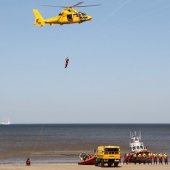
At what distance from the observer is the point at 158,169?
47.3 m

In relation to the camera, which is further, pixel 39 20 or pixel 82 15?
pixel 39 20

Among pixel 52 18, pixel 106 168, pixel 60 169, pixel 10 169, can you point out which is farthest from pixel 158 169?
pixel 52 18

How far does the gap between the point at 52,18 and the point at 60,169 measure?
49.7 feet

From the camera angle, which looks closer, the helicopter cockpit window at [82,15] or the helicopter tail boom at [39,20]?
the helicopter cockpit window at [82,15]

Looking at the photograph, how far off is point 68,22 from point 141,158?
21554 millimetres

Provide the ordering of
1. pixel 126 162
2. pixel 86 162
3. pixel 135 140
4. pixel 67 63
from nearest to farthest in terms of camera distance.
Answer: pixel 67 63 → pixel 86 162 → pixel 126 162 → pixel 135 140

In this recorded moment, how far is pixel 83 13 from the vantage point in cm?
4841

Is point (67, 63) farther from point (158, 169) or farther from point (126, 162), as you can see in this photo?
point (126, 162)

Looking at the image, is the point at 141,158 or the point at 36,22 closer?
the point at 36,22

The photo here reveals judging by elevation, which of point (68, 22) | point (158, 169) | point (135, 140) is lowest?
point (158, 169)

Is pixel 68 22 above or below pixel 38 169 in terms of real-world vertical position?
above

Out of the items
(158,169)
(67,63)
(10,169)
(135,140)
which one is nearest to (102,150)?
(158,169)

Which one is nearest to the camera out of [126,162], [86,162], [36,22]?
[36,22]

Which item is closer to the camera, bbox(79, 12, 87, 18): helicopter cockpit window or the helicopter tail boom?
bbox(79, 12, 87, 18): helicopter cockpit window
